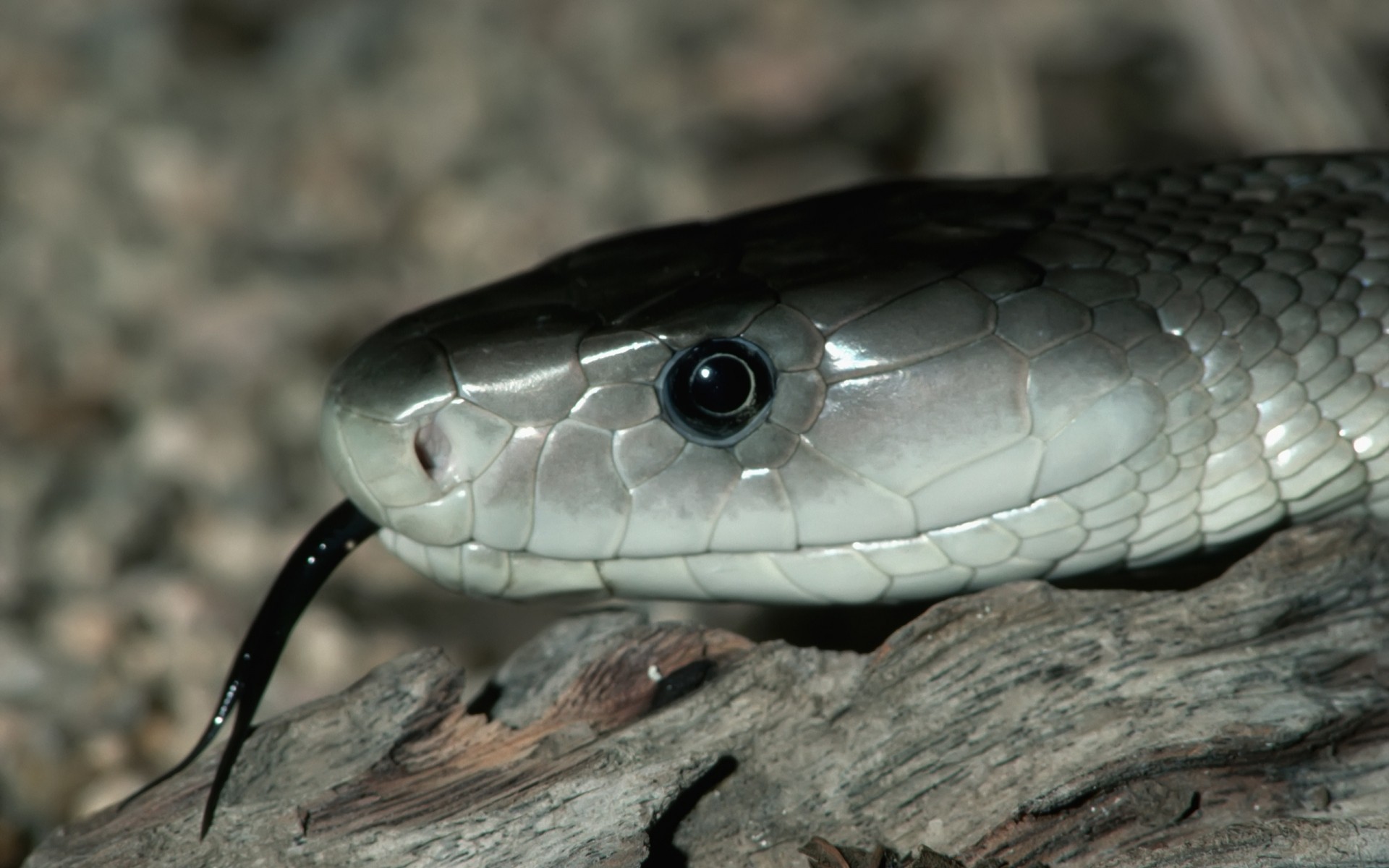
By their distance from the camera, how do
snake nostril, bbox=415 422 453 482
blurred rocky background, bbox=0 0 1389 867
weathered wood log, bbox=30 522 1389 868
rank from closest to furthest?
weathered wood log, bbox=30 522 1389 868, snake nostril, bbox=415 422 453 482, blurred rocky background, bbox=0 0 1389 867

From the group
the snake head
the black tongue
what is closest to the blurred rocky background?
the black tongue

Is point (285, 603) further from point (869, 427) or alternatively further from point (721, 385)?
point (869, 427)

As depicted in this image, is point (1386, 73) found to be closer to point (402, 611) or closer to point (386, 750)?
point (402, 611)

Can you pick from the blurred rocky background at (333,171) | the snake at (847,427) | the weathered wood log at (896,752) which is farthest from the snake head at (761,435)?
the blurred rocky background at (333,171)

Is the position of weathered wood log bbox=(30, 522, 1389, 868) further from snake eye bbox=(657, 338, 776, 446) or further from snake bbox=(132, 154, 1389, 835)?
snake eye bbox=(657, 338, 776, 446)

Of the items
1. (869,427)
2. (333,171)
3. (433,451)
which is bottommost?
(869,427)

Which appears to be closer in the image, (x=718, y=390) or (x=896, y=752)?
(x=896, y=752)

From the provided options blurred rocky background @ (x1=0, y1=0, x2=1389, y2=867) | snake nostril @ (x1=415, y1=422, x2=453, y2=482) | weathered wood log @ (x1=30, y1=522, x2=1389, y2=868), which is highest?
blurred rocky background @ (x1=0, y1=0, x2=1389, y2=867)

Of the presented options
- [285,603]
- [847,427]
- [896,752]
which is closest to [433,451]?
[285,603]
